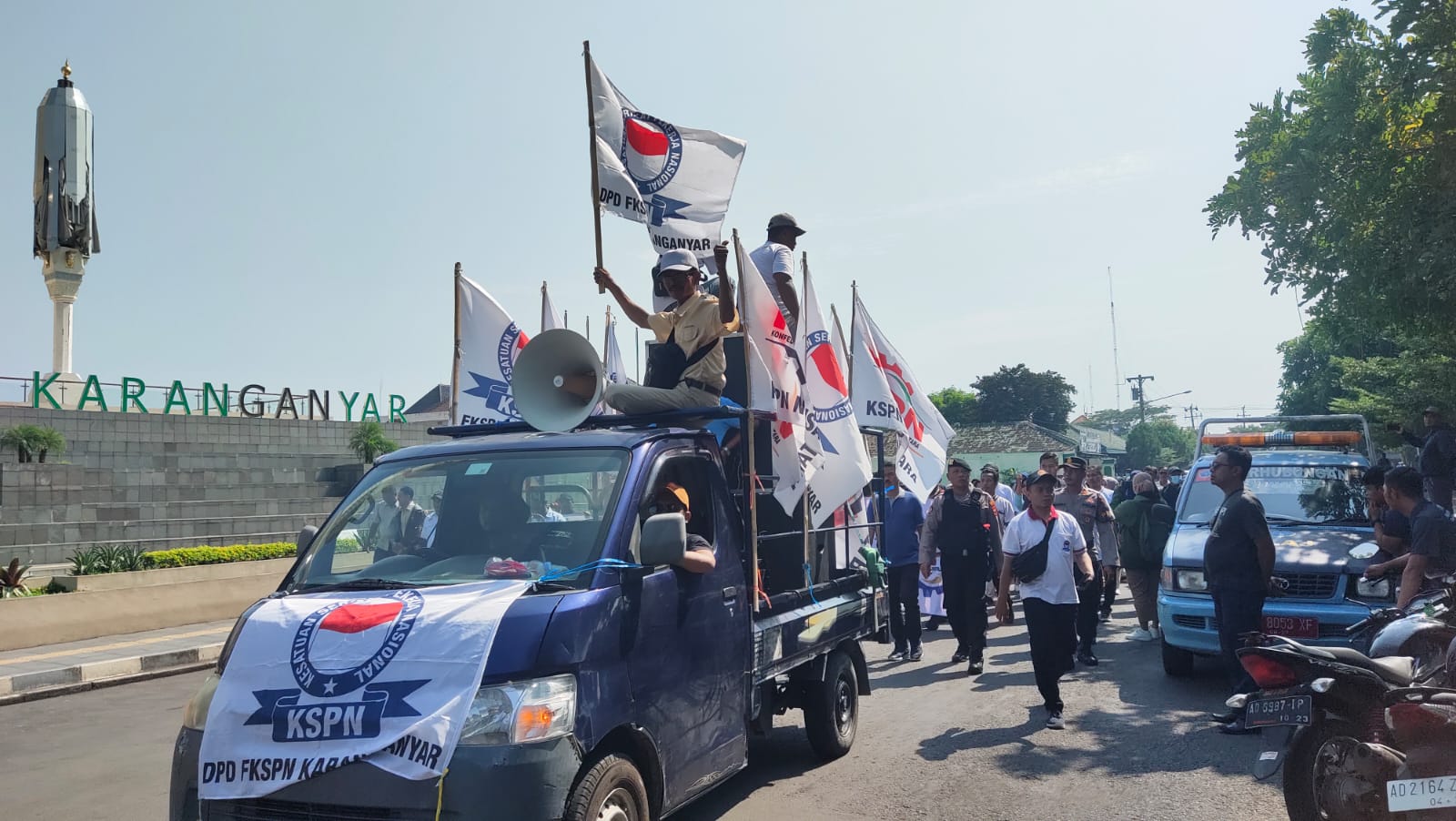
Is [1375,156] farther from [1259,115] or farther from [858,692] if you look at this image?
[858,692]

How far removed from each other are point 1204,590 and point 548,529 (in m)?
6.52

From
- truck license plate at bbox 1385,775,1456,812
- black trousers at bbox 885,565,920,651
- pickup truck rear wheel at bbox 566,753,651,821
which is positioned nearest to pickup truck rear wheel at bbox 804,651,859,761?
pickup truck rear wheel at bbox 566,753,651,821

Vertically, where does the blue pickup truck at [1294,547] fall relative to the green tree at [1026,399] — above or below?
below

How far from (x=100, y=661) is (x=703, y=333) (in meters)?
9.19

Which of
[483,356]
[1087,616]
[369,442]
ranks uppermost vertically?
[369,442]

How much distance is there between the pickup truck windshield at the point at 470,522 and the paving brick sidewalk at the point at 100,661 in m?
7.72

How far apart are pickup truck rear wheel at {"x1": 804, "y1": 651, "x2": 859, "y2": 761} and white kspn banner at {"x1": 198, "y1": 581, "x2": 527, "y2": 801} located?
3145 mm

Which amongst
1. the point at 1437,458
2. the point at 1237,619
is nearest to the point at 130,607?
the point at 1237,619

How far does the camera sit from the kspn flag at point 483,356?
27.1 ft

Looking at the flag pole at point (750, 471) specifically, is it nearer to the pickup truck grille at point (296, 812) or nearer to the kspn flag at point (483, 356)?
the pickup truck grille at point (296, 812)

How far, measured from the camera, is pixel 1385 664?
182 inches

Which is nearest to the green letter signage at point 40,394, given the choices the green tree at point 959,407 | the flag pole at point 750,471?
the flag pole at point 750,471

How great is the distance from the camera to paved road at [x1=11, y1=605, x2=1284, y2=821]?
570 centimetres

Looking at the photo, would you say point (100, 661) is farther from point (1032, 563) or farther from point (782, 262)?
point (1032, 563)
